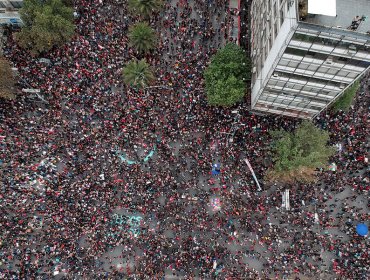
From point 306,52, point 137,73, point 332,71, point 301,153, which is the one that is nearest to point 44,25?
point 137,73

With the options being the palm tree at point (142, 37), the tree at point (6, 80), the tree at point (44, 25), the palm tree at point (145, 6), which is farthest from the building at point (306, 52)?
the tree at point (6, 80)

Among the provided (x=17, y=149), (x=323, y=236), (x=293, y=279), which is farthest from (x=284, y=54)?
(x=17, y=149)

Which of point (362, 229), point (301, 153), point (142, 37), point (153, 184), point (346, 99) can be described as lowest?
point (362, 229)

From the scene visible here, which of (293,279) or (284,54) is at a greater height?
(284,54)

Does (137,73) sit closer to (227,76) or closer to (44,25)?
(227,76)

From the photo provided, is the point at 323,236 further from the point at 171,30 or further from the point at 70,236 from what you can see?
the point at 171,30

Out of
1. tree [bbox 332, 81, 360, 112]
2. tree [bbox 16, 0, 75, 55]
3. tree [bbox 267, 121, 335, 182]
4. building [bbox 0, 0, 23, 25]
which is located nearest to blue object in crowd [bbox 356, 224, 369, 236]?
tree [bbox 267, 121, 335, 182]
